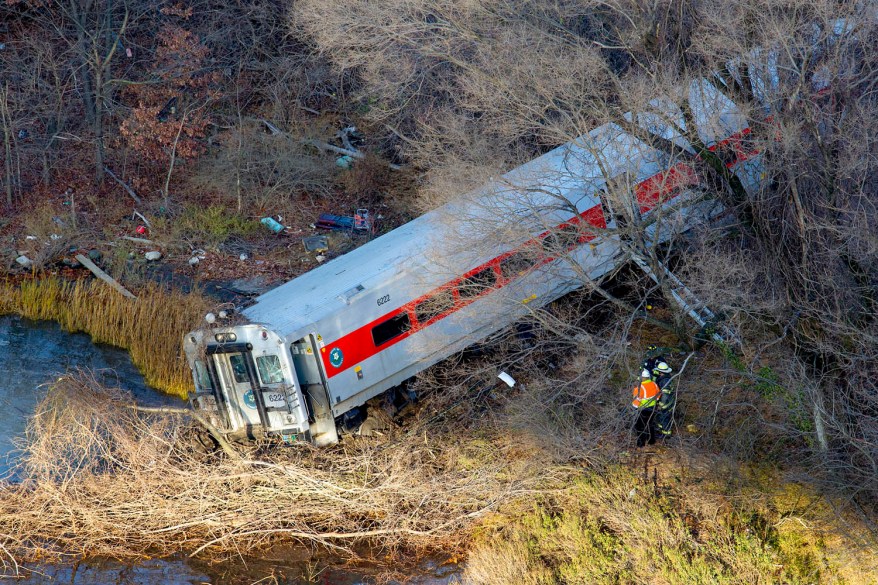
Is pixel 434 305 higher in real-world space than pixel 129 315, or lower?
higher

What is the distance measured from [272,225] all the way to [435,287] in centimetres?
755

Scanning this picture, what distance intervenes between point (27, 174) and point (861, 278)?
18.3m

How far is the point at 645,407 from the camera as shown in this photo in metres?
12.3

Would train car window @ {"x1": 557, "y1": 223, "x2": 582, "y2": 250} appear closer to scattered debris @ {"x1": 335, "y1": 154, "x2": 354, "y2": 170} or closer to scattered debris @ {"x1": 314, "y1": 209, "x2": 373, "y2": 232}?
scattered debris @ {"x1": 314, "y1": 209, "x2": 373, "y2": 232}

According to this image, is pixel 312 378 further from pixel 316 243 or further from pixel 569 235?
pixel 316 243

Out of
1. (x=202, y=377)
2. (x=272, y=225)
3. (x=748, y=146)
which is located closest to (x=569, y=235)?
(x=748, y=146)

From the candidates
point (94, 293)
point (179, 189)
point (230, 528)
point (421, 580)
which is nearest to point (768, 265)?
point (421, 580)

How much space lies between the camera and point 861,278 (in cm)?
1203

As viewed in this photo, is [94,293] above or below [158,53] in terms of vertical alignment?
below

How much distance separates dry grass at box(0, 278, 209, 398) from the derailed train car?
297cm

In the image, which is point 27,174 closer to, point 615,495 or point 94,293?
point 94,293

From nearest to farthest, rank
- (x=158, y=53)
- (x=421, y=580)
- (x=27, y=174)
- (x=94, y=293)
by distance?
(x=421, y=580) < (x=94, y=293) < (x=158, y=53) < (x=27, y=174)

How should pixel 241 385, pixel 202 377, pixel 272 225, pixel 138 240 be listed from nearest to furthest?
pixel 241 385
pixel 202 377
pixel 138 240
pixel 272 225

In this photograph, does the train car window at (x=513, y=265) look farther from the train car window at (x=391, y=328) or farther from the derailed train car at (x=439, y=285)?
the train car window at (x=391, y=328)
